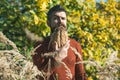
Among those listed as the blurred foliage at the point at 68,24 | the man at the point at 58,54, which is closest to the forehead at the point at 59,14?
the man at the point at 58,54

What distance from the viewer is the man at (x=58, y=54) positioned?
2305mm

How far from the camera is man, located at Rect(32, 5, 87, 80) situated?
2.30 metres

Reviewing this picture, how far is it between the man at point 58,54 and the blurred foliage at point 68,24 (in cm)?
239

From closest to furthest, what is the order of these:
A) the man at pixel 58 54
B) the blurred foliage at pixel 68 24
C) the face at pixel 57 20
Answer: the man at pixel 58 54 < the face at pixel 57 20 < the blurred foliage at pixel 68 24

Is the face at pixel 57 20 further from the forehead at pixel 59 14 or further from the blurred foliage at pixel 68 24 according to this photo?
the blurred foliage at pixel 68 24

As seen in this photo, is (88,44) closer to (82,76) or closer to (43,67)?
(82,76)

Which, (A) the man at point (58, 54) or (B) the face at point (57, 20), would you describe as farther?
(B) the face at point (57, 20)

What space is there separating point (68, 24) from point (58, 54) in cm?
411

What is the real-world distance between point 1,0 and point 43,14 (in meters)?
0.66

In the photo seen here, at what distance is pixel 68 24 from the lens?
633 cm

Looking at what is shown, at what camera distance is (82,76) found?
3070 mm

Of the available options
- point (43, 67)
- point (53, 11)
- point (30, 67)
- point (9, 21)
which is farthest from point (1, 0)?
point (30, 67)

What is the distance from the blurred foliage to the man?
7.84ft

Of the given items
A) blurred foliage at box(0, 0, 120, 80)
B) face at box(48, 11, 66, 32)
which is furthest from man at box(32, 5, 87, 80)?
blurred foliage at box(0, 0, 120, 80)
